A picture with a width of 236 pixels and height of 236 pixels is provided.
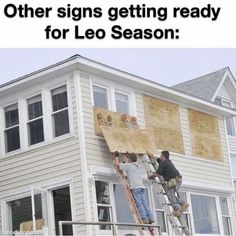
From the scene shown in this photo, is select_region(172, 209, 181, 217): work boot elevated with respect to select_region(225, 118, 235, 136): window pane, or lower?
lower

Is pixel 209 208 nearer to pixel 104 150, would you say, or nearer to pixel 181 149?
pixel 181 149

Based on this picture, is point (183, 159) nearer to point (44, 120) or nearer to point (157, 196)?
point (157, 196)

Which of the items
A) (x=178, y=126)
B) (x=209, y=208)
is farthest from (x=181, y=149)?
(x=209, y=208)

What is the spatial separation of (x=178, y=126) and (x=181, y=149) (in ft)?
2.56

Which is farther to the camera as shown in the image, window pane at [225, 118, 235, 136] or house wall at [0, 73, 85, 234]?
window pane at [225, 118, 235, 136]

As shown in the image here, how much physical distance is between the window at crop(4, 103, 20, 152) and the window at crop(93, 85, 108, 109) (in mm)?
2535

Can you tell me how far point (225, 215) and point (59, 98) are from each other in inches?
307

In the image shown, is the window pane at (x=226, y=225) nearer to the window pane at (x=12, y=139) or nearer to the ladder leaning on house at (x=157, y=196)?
the ladder leaning on house at (x=157, y=196)

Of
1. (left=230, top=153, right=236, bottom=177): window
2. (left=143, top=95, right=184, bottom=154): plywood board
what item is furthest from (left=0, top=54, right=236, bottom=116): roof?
(left=230, top=153, right=236, bottom=177): window

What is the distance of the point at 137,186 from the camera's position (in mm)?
15328

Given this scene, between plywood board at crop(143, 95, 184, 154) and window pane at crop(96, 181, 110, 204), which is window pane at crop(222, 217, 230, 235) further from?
window pane at crop(96, 181, 110, 204)

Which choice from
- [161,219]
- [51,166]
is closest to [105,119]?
[51,166]

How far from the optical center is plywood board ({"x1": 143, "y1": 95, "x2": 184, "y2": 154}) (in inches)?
721

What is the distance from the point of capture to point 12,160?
56.1 ft
